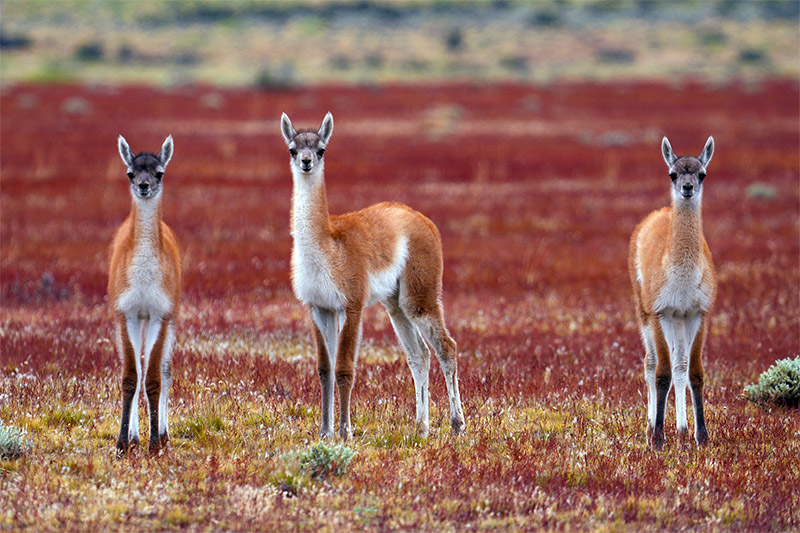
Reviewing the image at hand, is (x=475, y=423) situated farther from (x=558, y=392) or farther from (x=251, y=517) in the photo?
(x=251, y=517)

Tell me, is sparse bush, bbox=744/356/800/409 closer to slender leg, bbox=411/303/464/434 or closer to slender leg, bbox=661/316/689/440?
slender leg, bbox=661/316/689/440

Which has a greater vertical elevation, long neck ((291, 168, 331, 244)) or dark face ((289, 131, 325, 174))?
dark face ((289, 131, 325, 174))

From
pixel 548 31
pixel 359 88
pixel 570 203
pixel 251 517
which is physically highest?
pixel 548 31

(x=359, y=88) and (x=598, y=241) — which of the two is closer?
(x=598, y=241)

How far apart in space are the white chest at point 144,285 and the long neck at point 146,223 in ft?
0.10

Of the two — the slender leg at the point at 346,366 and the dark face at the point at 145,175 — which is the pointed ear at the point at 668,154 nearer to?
the slender leg at the point at 346,366

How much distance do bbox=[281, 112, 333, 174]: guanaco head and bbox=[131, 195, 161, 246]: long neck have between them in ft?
3.91

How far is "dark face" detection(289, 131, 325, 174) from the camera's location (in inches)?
298

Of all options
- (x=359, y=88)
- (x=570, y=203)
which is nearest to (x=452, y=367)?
(x=570, y=203)

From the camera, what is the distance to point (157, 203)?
7.25 m

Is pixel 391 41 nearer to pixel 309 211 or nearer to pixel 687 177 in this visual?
pixel 687 177

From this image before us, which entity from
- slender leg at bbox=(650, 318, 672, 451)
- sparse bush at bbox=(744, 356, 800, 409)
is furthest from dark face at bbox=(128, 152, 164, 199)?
sparse bush at bbox=(744, 356, 800, 409)

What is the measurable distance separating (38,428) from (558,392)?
184 inches

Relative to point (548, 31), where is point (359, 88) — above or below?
below
